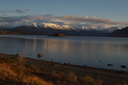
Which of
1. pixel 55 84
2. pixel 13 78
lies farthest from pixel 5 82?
pixel 55 84

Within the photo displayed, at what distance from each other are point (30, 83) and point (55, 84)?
4.31 ft

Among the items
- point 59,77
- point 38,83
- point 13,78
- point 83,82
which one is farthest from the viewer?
point 59,77

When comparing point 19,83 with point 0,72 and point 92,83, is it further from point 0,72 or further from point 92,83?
point 92,83

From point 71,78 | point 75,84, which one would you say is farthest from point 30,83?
point 71,78

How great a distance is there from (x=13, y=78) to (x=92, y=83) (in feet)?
13.3

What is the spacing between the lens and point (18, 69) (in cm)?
973

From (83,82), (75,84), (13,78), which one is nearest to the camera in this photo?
(13,78)

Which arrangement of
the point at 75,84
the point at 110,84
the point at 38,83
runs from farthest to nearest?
the point at 110,84 → the point at 75,84 → the point at 38,83

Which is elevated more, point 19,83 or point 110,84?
point 19,83

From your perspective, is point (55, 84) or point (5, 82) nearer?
point (5, 82)

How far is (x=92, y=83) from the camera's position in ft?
27.3

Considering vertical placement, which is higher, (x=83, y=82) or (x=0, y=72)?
(x=0, y=72)

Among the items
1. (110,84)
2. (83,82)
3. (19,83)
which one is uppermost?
(19,83)

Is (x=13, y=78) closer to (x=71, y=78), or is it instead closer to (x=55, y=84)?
(x=55, y=84)
